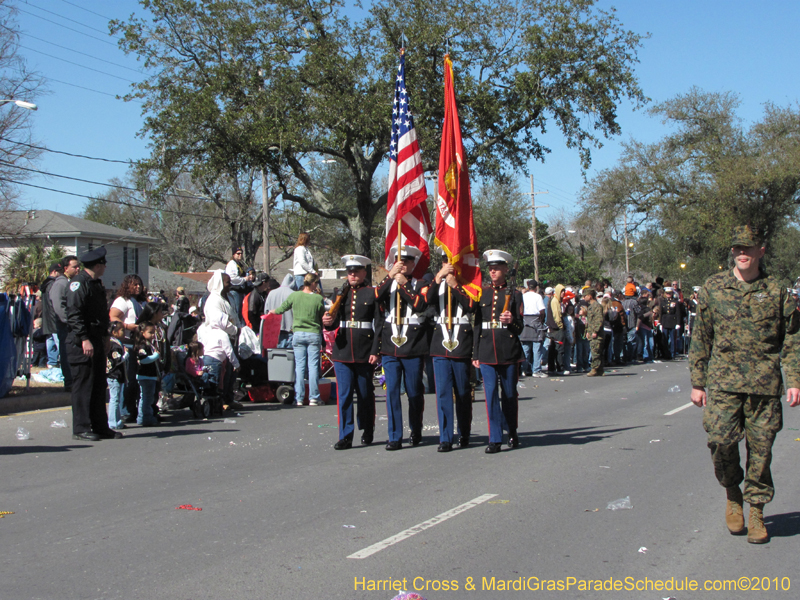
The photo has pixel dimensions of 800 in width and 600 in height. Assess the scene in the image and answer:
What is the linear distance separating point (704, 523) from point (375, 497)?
8.09 feet

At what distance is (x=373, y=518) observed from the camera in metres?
5.91

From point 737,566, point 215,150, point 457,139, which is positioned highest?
point 215,150

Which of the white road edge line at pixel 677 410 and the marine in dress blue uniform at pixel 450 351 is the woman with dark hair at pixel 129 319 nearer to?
the marine in dress blue uniform at pixel 450 351

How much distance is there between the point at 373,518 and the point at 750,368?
276 cm

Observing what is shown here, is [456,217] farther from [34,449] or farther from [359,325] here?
[34,449]

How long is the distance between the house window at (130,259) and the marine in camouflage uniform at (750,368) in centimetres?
4881

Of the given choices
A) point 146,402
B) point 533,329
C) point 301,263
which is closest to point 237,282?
point 301,263

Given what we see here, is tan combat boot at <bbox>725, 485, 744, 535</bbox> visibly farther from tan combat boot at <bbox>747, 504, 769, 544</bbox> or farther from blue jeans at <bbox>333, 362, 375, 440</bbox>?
blue jeans at <bbox>333, 362, 375, 440</bbox>

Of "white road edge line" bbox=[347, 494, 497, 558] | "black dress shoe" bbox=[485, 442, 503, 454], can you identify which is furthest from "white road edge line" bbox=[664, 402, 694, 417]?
"white road edge line" bbox=[347, 494, 497, 558]

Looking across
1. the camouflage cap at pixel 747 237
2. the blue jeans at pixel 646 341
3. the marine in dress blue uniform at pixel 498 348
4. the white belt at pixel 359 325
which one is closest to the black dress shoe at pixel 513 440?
the marine in dress blue uniform at pixel 498 348

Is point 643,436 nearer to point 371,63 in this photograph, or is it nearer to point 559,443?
point 559,443

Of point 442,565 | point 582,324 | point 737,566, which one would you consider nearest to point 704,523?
point 737,566

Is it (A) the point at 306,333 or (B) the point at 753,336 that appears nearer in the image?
(B) the point at 753,336

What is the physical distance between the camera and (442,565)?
4852mm
